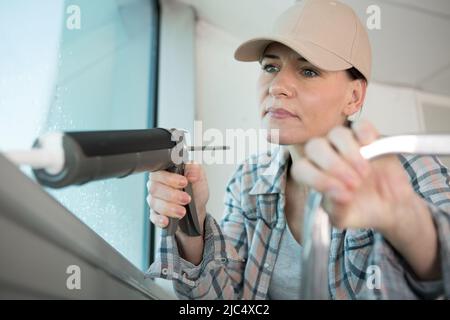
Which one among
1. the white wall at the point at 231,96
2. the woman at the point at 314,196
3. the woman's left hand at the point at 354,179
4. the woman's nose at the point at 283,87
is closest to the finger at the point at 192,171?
the woman at the point at 314,196

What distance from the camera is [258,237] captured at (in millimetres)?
950

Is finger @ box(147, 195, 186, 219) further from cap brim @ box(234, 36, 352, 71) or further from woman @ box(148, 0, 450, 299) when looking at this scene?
cap brim @ box(234, 36, 352, 71)

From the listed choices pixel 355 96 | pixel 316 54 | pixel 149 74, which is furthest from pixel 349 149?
pixel 149 74

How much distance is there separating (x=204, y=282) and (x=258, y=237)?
18 centimetres

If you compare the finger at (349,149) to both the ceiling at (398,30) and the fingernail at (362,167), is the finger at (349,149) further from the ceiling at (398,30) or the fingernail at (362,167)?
the ceiling at (398,30)

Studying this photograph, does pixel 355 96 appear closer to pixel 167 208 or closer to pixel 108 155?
pixel 167 208

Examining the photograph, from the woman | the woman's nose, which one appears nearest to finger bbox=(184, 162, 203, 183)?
the woman

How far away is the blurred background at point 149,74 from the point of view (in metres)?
0.61

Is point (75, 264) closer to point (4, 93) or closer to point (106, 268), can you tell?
point (106, 268)

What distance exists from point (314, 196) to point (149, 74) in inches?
50.6

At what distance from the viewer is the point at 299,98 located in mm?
811

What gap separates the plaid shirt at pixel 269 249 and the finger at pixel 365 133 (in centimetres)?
7

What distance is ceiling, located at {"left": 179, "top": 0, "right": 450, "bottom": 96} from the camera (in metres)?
1.29
